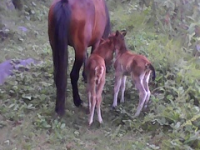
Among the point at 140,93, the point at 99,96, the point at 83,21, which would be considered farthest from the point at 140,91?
the point at 83,21

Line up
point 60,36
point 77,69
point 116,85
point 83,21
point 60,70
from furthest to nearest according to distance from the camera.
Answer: point 116,85 → point 77,69 → point 83,21 → point 60,70 → point 60,36

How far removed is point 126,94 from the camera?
6.36 metres

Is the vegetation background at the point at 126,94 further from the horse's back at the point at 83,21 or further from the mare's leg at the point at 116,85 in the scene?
the horse's back at the point at 83,21

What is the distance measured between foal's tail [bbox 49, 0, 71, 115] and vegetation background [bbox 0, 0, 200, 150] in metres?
0.57

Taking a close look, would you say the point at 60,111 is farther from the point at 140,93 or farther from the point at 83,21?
the point at 83,21

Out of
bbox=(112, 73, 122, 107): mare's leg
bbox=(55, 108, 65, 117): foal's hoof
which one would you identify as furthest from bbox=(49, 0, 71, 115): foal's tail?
bbox=(112, 73, 122, 107): mare's leg

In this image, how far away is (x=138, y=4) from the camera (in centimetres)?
1034

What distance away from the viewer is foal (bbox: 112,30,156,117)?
Answer: 5542mm

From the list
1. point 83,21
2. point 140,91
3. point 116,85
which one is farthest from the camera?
point 116,85

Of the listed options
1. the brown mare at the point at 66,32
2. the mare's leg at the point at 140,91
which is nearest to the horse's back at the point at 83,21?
the brown mare at the point at 66,32

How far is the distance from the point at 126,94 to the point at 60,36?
1676 millimetres

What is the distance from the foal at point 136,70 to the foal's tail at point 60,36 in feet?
2.98

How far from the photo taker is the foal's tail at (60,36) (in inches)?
208

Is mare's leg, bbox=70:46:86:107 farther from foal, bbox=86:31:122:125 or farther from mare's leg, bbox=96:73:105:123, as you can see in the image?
mare's leg, bbox=96:73:105:123
